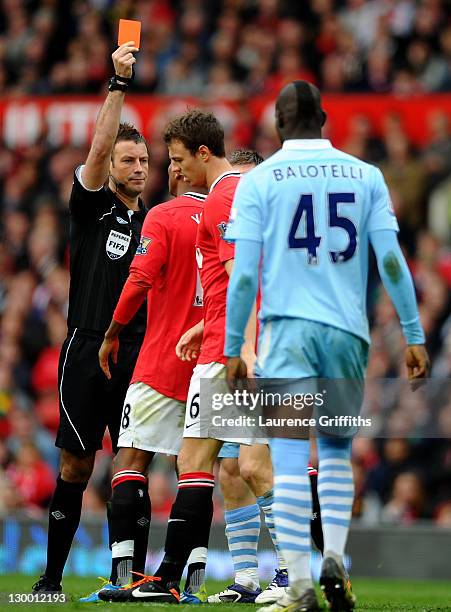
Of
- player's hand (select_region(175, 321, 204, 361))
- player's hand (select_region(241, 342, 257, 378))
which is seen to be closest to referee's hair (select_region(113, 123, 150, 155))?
player's hand (select_region(175, 321, 204, 361))

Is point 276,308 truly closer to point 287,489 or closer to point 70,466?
point 287,489

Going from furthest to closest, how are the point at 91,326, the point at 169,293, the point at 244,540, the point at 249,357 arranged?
the point at 91,326
the point at 244,540
the point at 169,293
the point at 249,357

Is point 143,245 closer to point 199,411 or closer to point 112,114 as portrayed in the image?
→ point 112,114

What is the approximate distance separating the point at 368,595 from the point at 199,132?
12.3ft

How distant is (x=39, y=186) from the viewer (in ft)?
55.6

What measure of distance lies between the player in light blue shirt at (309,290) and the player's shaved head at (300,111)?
0.11 meters

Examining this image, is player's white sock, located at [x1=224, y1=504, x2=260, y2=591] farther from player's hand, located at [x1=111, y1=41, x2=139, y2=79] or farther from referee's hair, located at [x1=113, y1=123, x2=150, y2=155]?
player's hand, located at [x1=111, y1=41, x2=139, y2=79]

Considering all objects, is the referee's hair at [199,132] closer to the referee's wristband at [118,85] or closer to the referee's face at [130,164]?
the referee's wristband at [118,85]

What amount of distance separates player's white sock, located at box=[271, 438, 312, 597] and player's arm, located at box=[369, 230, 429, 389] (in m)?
0.59

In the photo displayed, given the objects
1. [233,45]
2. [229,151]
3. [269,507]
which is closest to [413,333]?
[269,507]

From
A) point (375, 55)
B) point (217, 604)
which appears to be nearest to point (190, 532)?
point (217, 604)

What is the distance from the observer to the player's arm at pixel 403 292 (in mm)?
5930

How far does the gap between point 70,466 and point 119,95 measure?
6.50ft

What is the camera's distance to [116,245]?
7867mm
